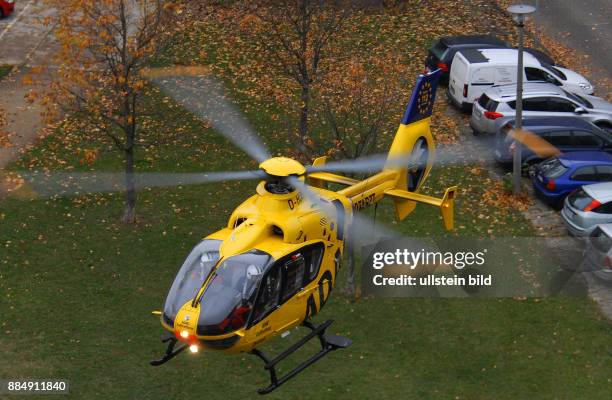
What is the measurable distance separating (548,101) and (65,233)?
14.3 m

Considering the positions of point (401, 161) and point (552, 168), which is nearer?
point (401, 161)

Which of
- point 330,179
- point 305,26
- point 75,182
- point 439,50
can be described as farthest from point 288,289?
point 439,50

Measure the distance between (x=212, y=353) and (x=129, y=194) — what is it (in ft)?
19.6

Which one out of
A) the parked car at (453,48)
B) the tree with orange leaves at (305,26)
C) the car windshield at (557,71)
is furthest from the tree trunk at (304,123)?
the car windshield at (557,71)

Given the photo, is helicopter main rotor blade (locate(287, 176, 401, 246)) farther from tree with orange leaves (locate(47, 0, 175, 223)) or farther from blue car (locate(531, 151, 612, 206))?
tree with orange leaves (locate(47, 0, 175, 223))

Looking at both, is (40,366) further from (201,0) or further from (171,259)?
(201,0)

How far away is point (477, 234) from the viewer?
1021 inches

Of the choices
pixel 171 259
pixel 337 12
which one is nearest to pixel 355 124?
pixel 337 12

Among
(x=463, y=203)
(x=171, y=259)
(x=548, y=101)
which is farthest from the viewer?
(x=548, y=101)

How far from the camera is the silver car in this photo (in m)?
24.8

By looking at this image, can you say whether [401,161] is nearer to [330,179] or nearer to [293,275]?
[330,179]

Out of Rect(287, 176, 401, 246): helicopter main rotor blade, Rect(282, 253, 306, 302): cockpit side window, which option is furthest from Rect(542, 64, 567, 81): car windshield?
Rect(282, 253, 306, 302): cockpit side window

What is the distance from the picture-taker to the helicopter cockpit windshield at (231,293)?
16.8m

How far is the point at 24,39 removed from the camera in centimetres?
3672
